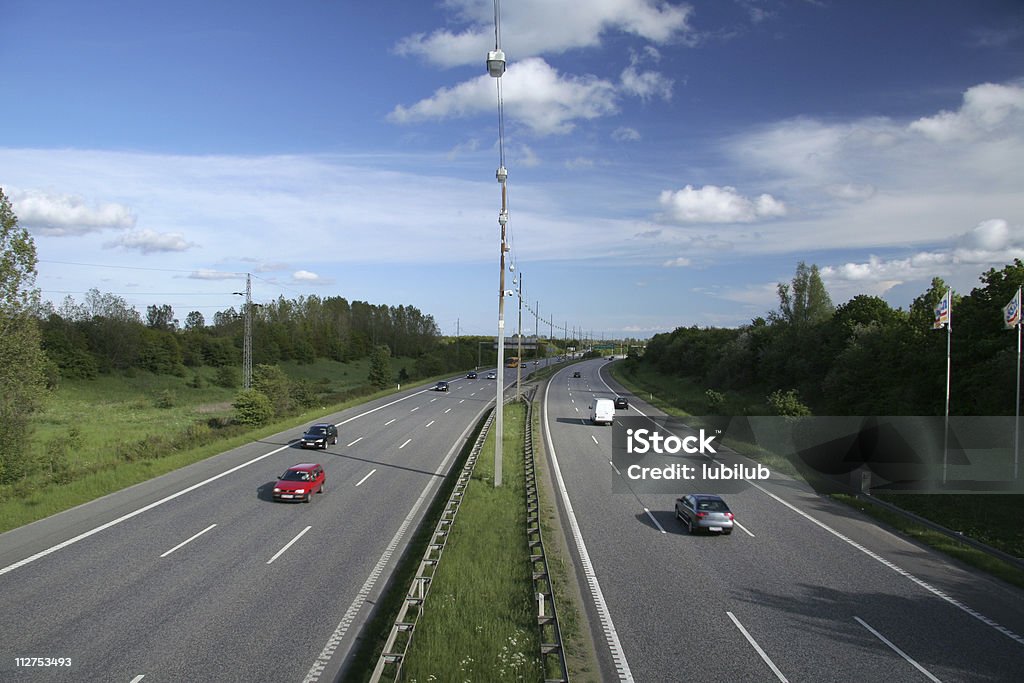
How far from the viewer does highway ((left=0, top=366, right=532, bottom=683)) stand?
469 inches

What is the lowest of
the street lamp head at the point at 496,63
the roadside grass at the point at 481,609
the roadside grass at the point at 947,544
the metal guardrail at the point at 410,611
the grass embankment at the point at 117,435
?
the grass embankment at the point at 117,435

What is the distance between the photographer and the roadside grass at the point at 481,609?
36.2ft

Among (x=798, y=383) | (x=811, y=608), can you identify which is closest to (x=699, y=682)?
(x=811, y=608)

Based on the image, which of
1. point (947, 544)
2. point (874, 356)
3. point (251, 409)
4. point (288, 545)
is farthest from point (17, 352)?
point (874, 356)

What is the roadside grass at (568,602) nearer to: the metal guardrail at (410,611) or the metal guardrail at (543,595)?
the metal guardrail at (543,595)

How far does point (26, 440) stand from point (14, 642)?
24830 mm

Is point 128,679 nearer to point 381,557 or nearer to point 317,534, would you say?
point 381,557

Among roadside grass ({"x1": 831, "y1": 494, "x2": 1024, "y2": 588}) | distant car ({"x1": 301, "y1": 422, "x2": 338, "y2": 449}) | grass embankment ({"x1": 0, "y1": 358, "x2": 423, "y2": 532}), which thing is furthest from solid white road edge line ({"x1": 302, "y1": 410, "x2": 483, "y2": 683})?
roadside grass ({"x1": 831, "y1": 494, "x2": 1024, "y2": 588})

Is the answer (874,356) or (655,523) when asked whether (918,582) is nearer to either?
(655,523)

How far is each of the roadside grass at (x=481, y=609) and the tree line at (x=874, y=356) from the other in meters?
24.7

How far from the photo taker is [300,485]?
2444 cm

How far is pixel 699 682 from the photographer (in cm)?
1121

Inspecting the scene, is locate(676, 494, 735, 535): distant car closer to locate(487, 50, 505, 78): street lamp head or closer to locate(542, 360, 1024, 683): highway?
locate(542, 360, 1024, 683): highway

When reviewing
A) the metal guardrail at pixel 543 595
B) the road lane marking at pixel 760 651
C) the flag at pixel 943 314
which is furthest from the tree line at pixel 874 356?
the road lane marking at pixel 760 651
